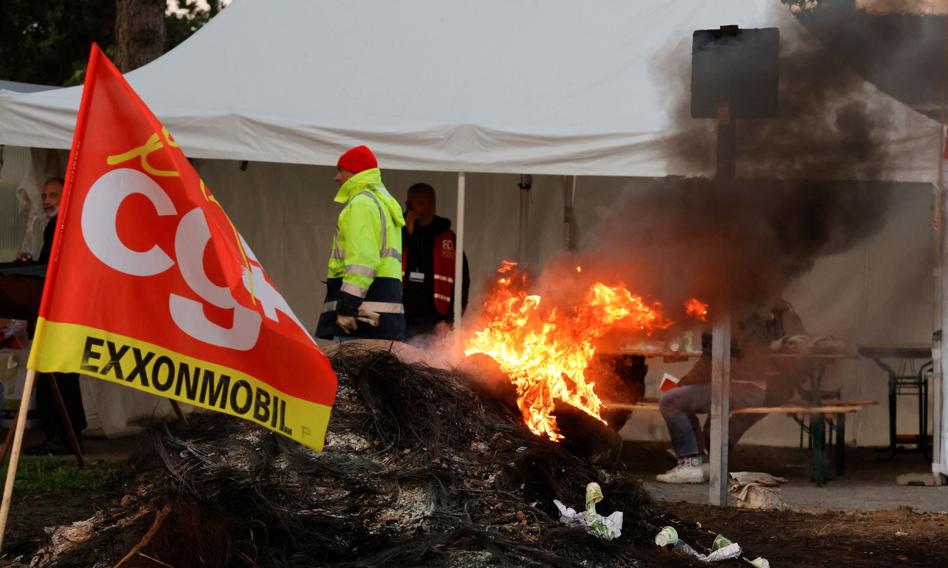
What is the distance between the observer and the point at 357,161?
8.01 m

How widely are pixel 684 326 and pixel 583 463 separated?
2.35 meters

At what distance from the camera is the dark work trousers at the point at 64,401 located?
34.0 feet

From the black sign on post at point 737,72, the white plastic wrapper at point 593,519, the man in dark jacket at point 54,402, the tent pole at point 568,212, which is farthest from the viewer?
the tent pole at point 568,212

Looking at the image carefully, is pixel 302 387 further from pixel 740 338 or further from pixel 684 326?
pixel 740 338

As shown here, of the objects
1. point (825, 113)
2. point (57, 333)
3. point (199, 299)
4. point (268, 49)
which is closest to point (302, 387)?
point (199, 299)

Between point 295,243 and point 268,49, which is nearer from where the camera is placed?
point 268,49

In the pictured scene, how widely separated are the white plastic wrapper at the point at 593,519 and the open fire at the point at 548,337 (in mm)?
605

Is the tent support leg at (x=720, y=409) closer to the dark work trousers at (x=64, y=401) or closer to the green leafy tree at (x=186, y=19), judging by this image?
the dark work trousers at (x=64, y=401)

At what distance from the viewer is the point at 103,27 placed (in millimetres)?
28094

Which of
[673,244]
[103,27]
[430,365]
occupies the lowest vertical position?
[430,365]

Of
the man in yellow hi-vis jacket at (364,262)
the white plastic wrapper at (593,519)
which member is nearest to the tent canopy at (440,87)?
the man in yellow hi-vis jacket at (364,262)

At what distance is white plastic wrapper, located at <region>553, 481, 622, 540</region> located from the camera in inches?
241

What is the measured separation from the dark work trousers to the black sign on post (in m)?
5.39

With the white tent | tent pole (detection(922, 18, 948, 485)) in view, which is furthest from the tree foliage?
tent pole (detection(922, 18, 948, 485))
